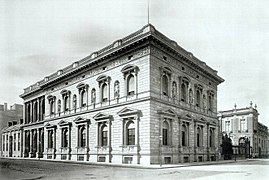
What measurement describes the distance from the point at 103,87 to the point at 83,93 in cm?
406

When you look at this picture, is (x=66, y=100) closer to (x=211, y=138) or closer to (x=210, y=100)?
(x=210, y=100)

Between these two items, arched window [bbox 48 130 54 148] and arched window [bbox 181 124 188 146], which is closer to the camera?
arched window [bbox 181 124 188 146]

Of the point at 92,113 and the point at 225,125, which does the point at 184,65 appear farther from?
the point at 225,125

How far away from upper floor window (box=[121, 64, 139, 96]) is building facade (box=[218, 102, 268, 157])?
3127 centimetres

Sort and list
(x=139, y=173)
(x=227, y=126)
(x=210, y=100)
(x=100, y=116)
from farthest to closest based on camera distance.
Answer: (x=227, y=126) < (x=210, y=100) < (x=100, y=116) < (x=139, y=173)

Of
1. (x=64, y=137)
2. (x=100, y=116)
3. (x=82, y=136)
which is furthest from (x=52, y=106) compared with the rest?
(x=100, y=116)

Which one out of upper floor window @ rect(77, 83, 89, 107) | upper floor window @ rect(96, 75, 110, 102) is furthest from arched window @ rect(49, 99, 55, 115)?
upper floor window @ rect(96, 75, 110, 102)

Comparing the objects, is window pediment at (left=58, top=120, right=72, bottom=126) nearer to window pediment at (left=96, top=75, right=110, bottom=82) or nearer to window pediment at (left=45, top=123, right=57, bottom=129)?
window pediment at (left=45, top=123, right=57, bottom=129)

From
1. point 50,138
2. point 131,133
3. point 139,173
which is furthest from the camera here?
point 50,138

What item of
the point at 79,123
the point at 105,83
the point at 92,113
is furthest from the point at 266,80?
the point at 79,123

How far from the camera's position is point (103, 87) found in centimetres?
3020

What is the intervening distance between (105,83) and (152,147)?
9.24m

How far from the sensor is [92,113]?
30922mm

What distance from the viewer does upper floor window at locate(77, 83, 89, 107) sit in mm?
32438
